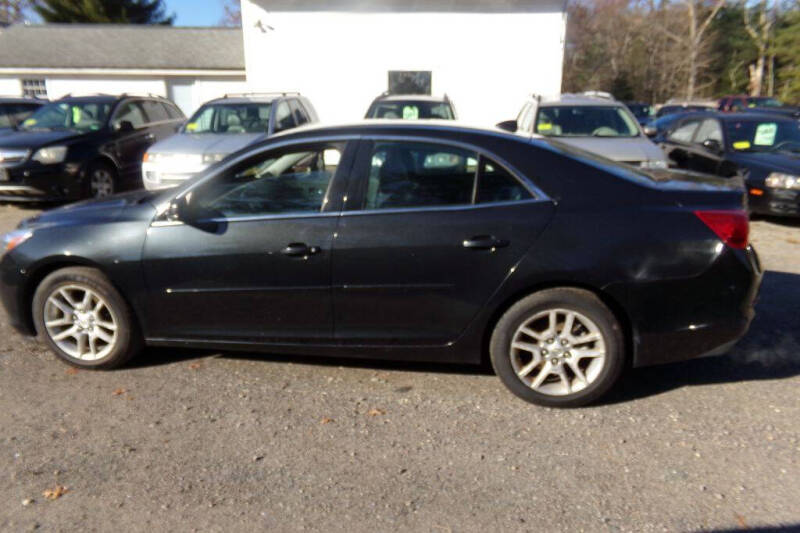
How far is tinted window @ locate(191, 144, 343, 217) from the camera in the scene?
13.8ft

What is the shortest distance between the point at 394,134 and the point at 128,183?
345 inches

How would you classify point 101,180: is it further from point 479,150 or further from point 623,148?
point 479,150

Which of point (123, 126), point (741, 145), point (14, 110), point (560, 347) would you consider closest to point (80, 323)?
point (560, 347)

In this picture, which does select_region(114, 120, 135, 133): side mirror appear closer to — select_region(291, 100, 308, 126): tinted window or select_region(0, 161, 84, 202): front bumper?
select_region(0, 161, 84, 202): front bumper

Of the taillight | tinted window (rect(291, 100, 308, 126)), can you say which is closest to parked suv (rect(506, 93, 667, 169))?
tinted window (rect(291, 100, 308, 126))

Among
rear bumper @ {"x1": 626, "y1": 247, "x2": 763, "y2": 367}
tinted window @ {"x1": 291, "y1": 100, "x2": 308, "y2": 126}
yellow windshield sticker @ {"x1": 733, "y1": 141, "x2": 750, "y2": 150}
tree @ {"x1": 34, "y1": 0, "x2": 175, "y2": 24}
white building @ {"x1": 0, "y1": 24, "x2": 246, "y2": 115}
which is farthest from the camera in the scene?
tree @ {"x1": 34, "y1": 0, "x2": 175, "y2": 24}

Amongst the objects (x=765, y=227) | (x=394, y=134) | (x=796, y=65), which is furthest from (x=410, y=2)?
(x=796, y=65)

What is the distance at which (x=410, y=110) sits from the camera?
1172cm

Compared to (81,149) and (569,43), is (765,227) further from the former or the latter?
(569,43)

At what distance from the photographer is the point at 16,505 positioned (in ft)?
10.0

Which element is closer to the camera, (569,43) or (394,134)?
(394,134)

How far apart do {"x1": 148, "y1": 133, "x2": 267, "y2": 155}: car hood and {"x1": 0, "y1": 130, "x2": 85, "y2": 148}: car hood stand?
196cm

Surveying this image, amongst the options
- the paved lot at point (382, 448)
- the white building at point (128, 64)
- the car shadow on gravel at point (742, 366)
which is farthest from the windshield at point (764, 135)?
the white building at point (128, 64)

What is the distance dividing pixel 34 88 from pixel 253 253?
1056 inches
